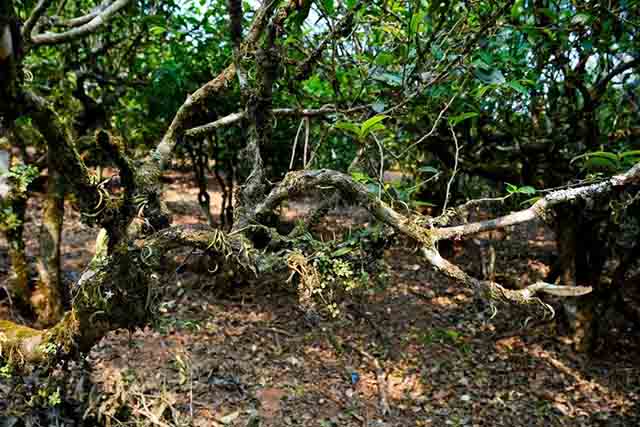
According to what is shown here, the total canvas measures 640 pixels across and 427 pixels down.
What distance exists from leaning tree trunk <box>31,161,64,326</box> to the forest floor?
0.91ft

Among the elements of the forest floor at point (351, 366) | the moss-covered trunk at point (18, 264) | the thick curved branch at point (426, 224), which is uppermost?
the thick curved branch at point (426, 224)

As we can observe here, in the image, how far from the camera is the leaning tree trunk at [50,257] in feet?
11.3

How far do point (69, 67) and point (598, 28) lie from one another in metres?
3.97

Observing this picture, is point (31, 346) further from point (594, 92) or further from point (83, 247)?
point (594, 92)

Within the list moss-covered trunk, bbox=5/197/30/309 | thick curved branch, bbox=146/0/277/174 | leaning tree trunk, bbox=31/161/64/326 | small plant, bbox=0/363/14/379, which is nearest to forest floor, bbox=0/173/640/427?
moss-covered trunk, bbox=5/197/30/309

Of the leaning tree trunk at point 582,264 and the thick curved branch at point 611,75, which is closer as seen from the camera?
the thick curved branch at point 611,75

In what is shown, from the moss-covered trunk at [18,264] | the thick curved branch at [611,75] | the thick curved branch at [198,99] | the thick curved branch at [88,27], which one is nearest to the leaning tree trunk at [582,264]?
the thick curved branch at [611,75]

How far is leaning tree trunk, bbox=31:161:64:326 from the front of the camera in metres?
3.44

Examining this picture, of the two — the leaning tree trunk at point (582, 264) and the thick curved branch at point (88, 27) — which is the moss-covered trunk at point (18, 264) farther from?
the leaning tree trunk at point (582, 264)

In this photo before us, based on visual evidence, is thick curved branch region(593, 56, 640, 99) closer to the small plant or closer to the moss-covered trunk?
the small plant

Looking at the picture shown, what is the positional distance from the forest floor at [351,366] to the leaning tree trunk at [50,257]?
10.9 inches

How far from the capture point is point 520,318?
13.9 ft

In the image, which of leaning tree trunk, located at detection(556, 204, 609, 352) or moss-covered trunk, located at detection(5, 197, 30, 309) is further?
leaning tree trunk, located at detection(556, 204, 609, 352)

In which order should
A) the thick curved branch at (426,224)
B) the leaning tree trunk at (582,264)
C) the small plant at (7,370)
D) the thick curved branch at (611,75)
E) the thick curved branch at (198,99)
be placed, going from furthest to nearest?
the leaning tree trunk at (582,264) < the thick curved branch at (611,75) < the thick curved branch at (198,99) < the small plant at (7,370) < the thick curved branch at (426,224)
